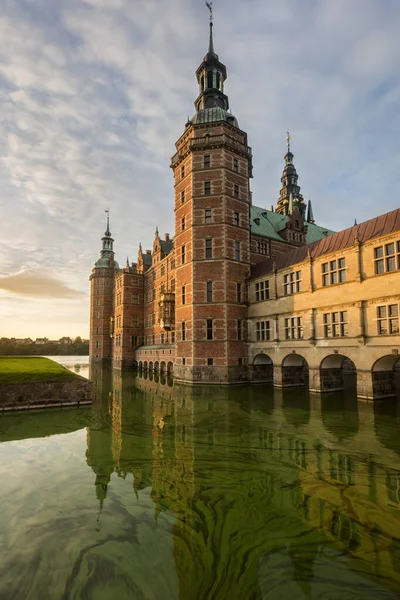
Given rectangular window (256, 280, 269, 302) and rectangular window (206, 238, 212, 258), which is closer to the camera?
rectangular window (256, 280, 269, 302)

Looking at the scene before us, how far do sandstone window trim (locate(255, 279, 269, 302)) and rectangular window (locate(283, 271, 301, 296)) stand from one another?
2.49 meters

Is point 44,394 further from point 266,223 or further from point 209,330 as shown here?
point 266,223

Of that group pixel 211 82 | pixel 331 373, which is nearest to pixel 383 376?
pixel 331 373

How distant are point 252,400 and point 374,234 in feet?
43.9

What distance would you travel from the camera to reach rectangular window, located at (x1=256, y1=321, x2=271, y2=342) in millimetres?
29828

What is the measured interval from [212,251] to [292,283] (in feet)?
27.9

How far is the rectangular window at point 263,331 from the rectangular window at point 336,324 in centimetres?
649

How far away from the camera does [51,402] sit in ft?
64.6

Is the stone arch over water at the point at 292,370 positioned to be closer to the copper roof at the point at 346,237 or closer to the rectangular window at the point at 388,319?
the copper roof at the point at 346,237

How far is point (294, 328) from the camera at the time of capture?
26.7m

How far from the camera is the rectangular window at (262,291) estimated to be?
30219mm

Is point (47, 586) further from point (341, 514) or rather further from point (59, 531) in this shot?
point (341, 514)

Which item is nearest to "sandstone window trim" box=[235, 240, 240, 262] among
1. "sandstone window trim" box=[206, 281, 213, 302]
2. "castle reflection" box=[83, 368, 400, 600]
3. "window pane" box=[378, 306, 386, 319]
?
"sandstone window trim" box=[206, 281, 213, 302]

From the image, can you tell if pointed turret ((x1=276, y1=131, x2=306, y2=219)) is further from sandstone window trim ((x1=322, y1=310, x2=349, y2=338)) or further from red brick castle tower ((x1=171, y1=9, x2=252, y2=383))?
sandstone window trim ((x1=322, y1=310, x2=349, y2=338))
